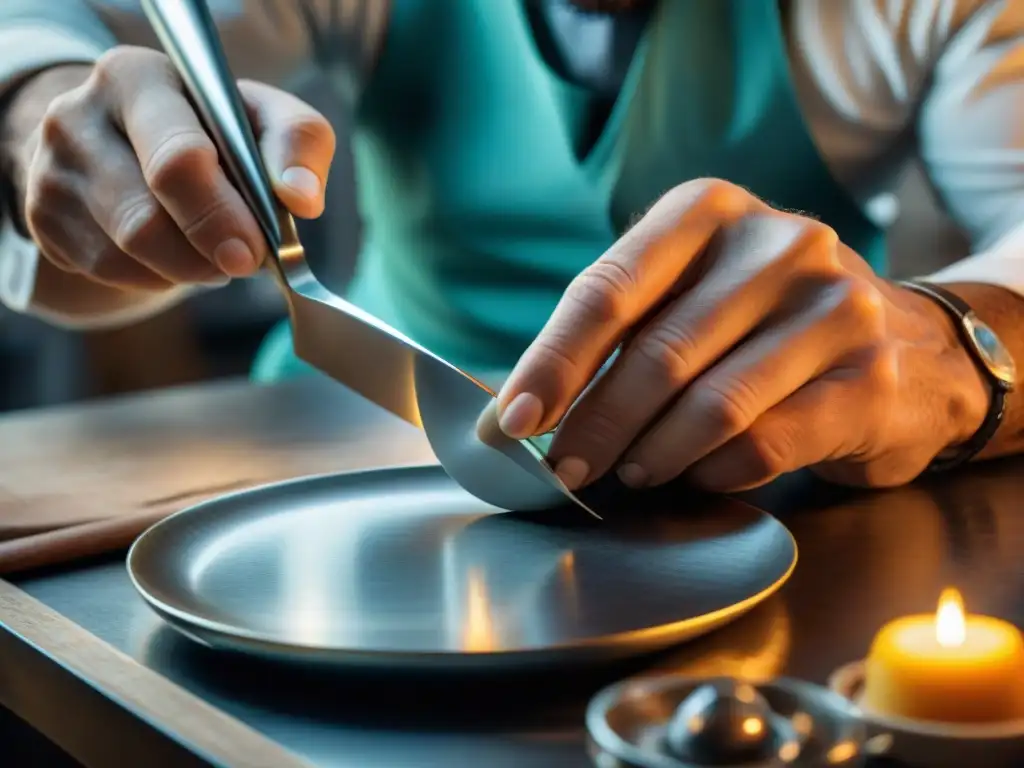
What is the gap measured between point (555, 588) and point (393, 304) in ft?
2.62

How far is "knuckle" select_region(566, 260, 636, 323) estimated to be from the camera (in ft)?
1.56

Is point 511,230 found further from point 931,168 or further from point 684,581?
point 684,581

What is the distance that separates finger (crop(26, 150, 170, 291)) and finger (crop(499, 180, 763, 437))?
27 centimetres

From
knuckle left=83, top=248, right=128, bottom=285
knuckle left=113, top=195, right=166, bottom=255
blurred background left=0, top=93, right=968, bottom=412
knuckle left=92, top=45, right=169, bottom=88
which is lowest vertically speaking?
blurred background left=0, top=93, right=968, bottom=412

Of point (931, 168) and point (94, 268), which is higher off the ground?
point (94, 268)

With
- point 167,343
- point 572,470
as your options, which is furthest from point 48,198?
point 167,343

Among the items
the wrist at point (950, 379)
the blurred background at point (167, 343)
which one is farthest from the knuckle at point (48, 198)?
the blurred background at point (167, 343)

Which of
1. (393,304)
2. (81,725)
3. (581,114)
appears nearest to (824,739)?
(81,725)

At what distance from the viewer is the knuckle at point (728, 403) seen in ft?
1.57

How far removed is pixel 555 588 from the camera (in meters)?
0.39

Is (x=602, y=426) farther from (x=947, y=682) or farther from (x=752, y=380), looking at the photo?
(x=947, y=682)

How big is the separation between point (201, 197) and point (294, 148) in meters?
0.06

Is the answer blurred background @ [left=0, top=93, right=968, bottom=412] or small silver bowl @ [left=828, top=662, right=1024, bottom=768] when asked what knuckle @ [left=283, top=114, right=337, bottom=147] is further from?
blurred background @ [left=0, top=93, right=968, bottom=412]

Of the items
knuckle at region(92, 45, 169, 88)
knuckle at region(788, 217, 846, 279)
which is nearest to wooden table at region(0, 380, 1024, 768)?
knuckle at region(788, 217, 846, 279)
